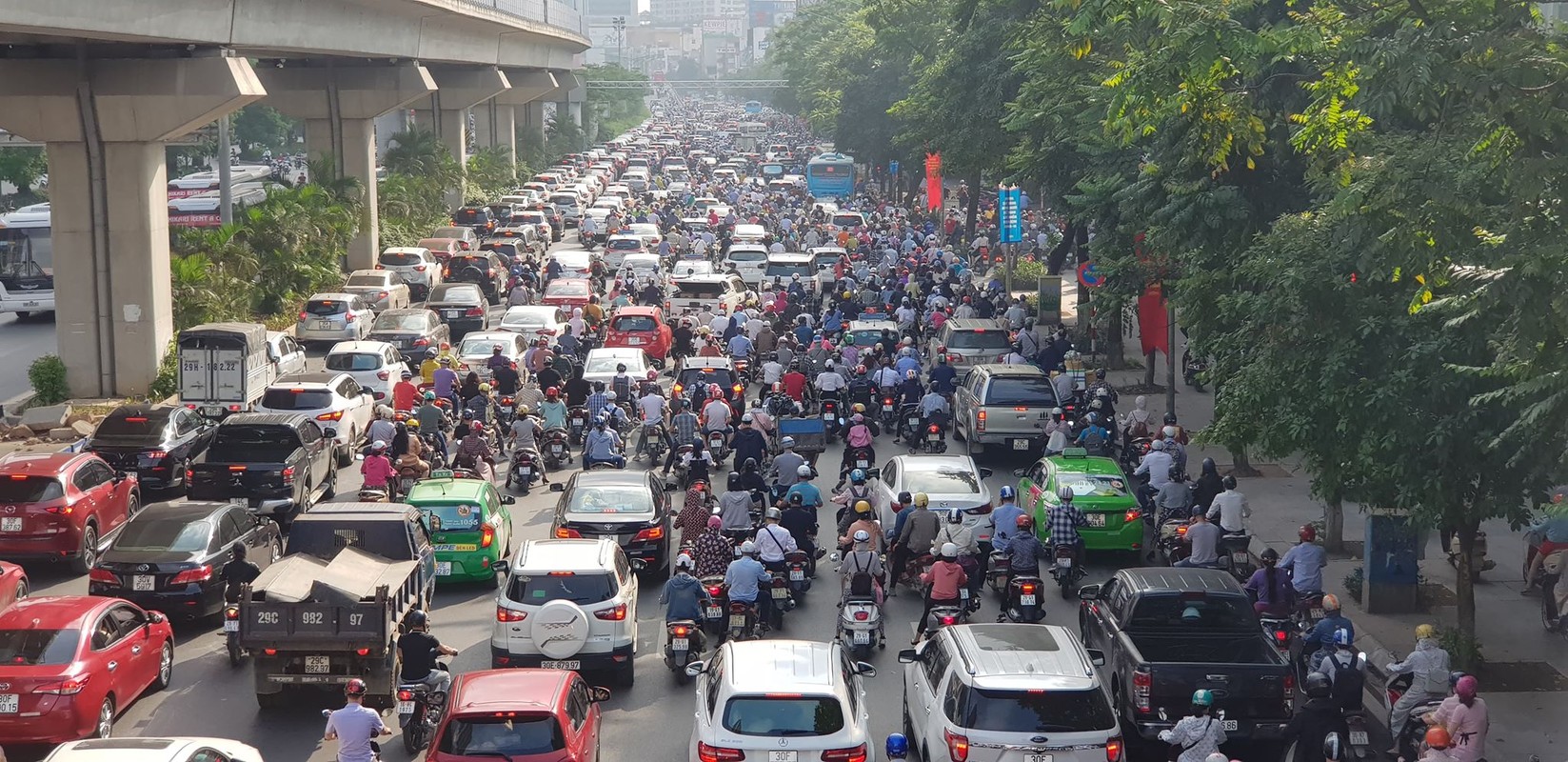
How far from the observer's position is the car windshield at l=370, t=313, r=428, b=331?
1455 inches

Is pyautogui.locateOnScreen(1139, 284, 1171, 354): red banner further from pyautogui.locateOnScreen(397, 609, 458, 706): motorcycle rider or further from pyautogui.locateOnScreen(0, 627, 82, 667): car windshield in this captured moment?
pyautogui.locateOnScreen(0, 627, 82, 667): car windshield

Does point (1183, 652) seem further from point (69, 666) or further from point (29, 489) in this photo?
point (29, 489)

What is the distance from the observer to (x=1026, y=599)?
18.6 m

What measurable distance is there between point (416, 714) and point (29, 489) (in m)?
8.83

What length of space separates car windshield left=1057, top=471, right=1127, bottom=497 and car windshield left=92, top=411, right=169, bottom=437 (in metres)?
13.1

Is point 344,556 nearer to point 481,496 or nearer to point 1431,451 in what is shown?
point 481,496

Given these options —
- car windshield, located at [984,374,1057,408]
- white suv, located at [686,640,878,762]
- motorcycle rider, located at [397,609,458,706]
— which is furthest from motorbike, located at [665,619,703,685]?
car windshield, located at [984,374,1057,408]

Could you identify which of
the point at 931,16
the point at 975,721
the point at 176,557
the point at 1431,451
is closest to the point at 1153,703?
the point at 975,721

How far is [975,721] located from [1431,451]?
626 cm

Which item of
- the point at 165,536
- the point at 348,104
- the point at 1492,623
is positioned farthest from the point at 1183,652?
the point at 348,104

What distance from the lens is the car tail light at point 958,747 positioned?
506 inches

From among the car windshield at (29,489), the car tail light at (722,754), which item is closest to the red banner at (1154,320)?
the car windshield at (29,489)

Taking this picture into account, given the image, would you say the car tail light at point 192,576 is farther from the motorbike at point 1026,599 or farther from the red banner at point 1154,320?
the red banner at point 1154,320

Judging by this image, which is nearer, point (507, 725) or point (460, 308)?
point (507, 725)
